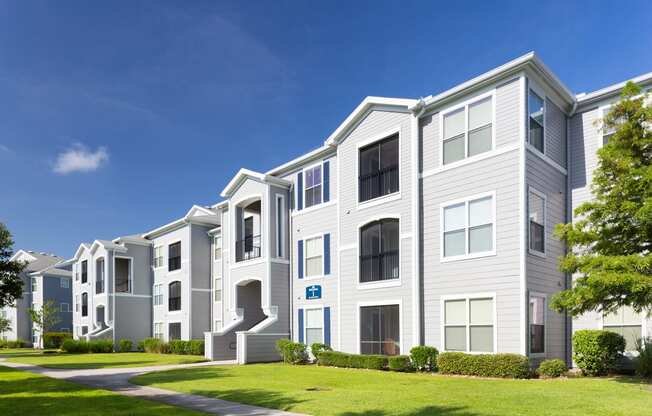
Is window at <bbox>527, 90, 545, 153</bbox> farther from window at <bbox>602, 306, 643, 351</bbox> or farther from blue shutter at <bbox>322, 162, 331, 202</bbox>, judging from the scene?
blue shutter at <bbox>322, 162, 331, 202</bbox>

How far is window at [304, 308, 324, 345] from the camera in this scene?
80.8 ft

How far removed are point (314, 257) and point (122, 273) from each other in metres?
25.6

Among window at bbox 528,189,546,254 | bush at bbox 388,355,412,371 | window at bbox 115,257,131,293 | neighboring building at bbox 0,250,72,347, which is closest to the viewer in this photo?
window at bbox 528,189,546,254

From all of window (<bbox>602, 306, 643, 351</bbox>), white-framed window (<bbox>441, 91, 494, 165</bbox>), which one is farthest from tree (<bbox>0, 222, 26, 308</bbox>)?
window (<bbox>602, 306, 643, 351</bbox>)

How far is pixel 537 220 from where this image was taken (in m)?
17.9

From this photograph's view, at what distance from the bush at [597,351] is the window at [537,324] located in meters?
1.18

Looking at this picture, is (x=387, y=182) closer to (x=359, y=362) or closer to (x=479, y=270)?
(x=479, y=270)

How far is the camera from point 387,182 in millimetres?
21875

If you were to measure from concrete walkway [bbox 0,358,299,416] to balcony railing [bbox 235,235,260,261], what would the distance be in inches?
344

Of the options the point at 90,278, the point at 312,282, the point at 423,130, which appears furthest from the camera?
the point at 90,278

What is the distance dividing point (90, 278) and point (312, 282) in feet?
91.0

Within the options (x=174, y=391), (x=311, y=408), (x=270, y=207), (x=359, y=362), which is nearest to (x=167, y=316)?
(x=270, y=207)

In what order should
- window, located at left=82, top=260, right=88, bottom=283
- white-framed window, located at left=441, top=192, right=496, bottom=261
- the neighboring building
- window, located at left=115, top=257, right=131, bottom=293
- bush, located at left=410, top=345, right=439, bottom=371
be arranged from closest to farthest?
white-framed window, located at left=441, top=192, right=496, bottom=261
bush, located at left=410, top=345, right=439, bottom=371
window, located at left=115, top=257, right=131, bottom=293
window, located at left=82, top=260, right=88, bottom=283
the neighboring building

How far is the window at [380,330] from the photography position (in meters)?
20.9
